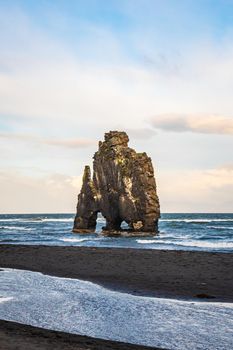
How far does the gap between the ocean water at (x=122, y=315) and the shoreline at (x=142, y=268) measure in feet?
6.60

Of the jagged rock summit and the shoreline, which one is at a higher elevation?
the jagged rock summit

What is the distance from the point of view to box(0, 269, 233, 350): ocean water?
11734mm

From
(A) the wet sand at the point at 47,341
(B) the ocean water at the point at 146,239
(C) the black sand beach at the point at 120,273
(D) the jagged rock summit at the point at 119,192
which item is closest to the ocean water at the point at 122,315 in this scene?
(A) the wet sand at the point at 47,341

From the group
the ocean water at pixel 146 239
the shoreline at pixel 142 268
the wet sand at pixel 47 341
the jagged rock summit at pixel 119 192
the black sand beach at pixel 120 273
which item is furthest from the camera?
the jagged rock summit at pixel 119 192

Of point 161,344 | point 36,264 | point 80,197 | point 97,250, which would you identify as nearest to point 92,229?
point 80,197

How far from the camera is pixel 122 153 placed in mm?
83000

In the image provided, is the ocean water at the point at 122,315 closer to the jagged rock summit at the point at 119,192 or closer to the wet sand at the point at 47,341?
the wet sand at the point at 47,341

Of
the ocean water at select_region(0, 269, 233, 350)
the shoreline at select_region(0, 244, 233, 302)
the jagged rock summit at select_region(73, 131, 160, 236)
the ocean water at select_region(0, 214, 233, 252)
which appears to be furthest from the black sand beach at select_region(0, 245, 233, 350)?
the jagged rock summit at select_region(73, 131, 160, 236)

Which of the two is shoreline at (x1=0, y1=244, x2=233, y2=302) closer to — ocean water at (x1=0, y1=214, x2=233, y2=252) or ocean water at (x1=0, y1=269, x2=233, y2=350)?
ocean water at (x1=0, y1=269, x2=233, y2=350)

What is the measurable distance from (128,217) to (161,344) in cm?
6674

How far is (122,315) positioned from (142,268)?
44.2 ft

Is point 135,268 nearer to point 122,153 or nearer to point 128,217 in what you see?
point 128,217

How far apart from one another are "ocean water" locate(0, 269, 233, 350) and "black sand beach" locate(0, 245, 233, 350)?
1.14 metres

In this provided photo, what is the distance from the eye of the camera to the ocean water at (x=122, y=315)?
462 inches
